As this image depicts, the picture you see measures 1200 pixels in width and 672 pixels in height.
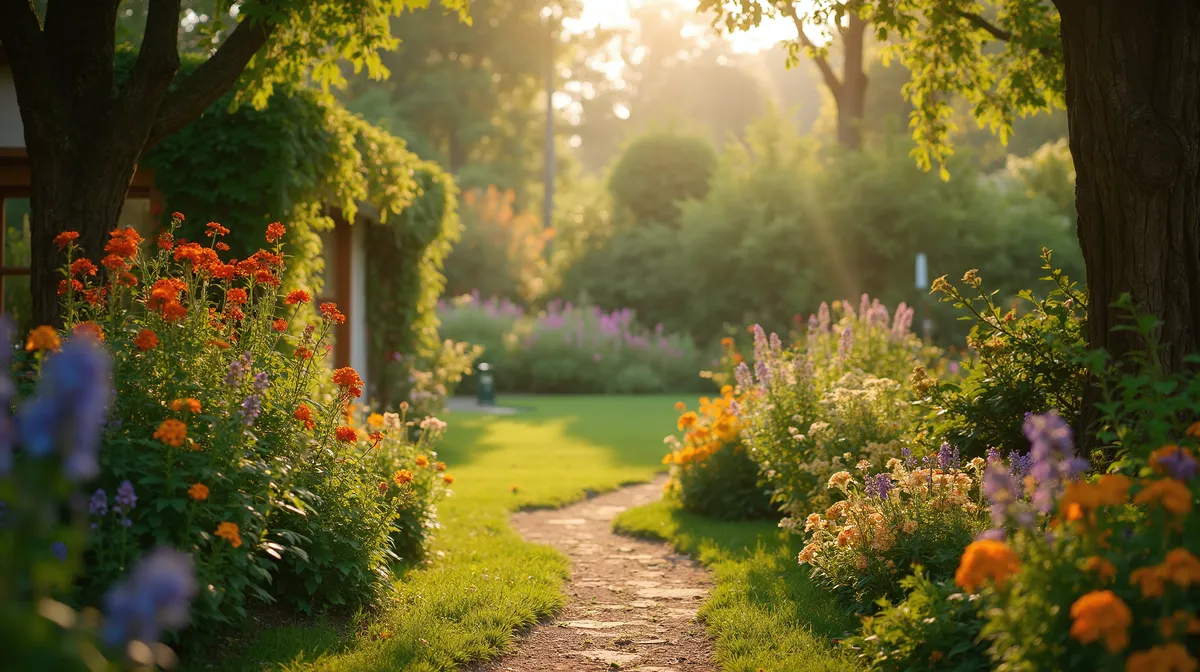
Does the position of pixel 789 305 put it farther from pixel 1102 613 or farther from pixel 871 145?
pixel 1102 613

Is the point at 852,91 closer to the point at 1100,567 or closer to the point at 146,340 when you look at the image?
the point at 146,340

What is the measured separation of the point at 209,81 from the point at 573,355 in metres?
17.2

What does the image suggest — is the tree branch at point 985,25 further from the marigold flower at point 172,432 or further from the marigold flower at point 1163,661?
the marigold flower at point 172,432

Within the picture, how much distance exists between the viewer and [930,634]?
148 inches

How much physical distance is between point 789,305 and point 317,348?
19559 millimetres

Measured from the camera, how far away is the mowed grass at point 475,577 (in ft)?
14.1

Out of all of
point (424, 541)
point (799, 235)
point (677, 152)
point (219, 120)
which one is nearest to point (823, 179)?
point (799, 235)

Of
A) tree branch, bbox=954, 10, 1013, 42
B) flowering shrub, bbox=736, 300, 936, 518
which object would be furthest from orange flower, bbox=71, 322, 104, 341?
tree branch, bbox=954, 10, 1013, 42

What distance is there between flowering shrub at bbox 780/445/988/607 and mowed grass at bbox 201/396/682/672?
156 centimetres

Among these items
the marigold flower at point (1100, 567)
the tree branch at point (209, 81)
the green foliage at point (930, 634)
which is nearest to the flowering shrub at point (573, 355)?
the tree branch at point (209, 81)

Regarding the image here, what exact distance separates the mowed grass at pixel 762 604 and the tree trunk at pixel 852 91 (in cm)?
1361

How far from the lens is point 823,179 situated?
23.5 meters

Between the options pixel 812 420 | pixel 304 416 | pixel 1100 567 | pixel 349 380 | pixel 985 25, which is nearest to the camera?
pixel 1100 567

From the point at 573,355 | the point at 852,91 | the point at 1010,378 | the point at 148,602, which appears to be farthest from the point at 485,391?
the point at 148,602
